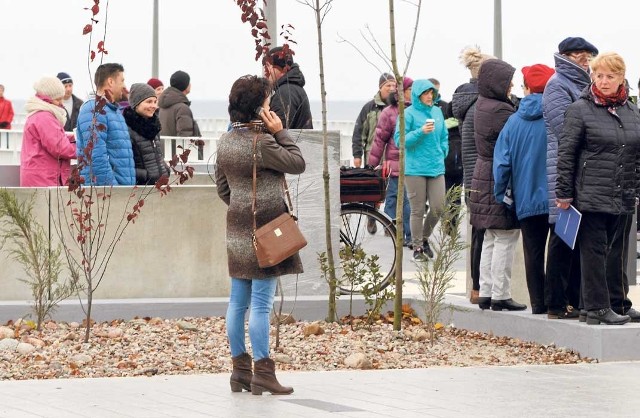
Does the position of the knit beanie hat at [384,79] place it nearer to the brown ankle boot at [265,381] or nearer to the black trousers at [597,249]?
the black trousers at [597,249]

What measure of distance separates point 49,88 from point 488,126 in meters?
3.87

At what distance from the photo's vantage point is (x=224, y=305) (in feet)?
40.9

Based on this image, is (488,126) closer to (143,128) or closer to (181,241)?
(181,241)

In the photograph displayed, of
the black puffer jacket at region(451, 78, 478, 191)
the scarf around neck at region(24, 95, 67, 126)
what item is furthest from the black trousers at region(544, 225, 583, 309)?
the scarf around neck at region(24, 95, 67, 126)

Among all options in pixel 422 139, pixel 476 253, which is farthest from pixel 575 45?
pixel 422 139

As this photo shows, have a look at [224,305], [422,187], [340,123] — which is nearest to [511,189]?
[224,305]

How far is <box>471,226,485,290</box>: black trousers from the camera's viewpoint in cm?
1214

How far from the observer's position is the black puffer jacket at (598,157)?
10164 millimetres

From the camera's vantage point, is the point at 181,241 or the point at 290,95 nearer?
the point at 181,241

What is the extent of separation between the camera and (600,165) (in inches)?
400

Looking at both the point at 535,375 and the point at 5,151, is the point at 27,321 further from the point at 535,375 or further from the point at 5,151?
the point at 5,151

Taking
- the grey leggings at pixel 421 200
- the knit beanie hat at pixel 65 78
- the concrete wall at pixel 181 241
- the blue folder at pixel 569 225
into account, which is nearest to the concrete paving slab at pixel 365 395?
the blue folder at pixel 569 225

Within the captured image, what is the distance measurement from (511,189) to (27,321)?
3.55 metres

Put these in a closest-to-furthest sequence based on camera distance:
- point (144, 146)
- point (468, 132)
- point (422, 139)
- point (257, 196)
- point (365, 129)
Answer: point (257, 196) → point (468, 132) → point (144, 146) → point (422, 139) → point (365, 129)
